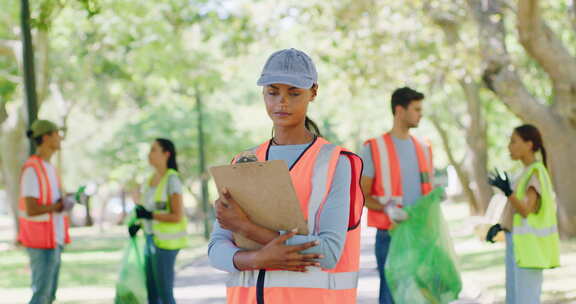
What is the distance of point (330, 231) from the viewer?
10.4ft

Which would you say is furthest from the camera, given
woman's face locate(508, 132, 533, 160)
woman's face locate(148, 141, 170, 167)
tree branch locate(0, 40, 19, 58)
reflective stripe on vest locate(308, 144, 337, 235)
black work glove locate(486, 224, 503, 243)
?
tree branch locate(0, 40, 19, 58)

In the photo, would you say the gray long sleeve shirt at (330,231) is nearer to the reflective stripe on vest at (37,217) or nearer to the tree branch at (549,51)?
the reflective stripe on vest at (37,217)

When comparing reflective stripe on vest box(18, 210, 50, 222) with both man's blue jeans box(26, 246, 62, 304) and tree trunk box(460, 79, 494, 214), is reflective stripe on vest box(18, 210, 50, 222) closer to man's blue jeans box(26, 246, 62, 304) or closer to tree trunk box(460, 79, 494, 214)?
man's blue jeans box(26, 246, 62, 304)

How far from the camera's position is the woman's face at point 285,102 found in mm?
3354

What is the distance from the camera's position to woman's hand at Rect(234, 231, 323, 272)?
10.2 ft

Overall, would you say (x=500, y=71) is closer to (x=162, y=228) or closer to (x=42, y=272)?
(x=162, y=228)

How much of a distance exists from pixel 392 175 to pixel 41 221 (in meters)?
3.05

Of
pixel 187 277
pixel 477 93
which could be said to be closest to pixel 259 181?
pixel 187 277

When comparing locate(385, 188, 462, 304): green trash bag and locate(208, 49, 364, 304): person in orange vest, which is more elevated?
locate(208, 49, 364, 304): person in orange vest

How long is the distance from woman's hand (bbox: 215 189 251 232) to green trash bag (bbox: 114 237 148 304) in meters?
5.45

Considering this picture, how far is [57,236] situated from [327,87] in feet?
53.5

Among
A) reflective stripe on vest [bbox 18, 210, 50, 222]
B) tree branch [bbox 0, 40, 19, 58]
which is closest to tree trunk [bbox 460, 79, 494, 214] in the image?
tree branch [bbox 0, 40, 19, 58]

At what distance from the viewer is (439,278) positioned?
7.17 metres

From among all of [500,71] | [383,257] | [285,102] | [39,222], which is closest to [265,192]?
[285,102]
